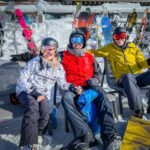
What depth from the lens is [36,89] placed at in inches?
99.3

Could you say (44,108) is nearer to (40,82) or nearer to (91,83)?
(40,82)

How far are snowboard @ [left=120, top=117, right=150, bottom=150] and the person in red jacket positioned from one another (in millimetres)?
108

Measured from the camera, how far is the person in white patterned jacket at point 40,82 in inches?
87.7

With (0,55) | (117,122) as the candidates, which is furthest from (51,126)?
(0,55)

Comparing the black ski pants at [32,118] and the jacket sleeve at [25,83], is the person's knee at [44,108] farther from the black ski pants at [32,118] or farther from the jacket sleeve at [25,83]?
the jacket sleeve at [25,83]

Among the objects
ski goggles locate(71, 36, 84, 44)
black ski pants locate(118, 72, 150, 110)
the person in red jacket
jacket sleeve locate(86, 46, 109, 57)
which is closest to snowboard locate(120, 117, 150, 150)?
the person in red jacket

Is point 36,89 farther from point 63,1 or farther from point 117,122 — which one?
point 63,1

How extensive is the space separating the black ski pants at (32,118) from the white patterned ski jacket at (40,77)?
0.18m

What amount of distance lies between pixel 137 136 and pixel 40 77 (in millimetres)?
1653

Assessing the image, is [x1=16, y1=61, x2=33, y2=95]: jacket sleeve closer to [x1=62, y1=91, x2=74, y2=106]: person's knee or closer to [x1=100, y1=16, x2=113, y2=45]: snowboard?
[x1=62, y1=91, x2=74, y2=106]: person's knee

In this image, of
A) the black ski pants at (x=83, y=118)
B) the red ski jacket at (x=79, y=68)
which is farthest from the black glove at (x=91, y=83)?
the black ski pants at (x=83, y=118)

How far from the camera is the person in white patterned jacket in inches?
87.7

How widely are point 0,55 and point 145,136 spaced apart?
6256 mm

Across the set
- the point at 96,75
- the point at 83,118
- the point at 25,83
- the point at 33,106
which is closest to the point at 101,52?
the point at 96,75
